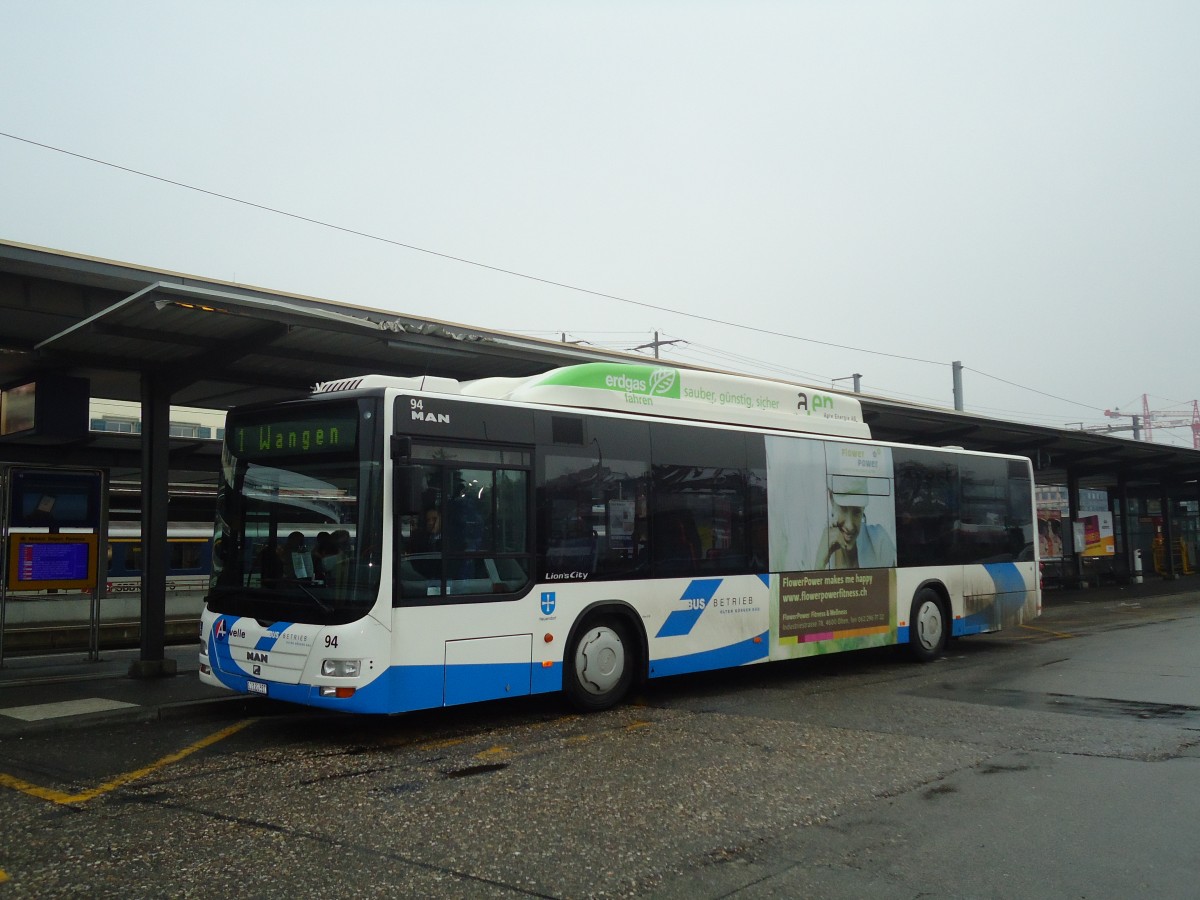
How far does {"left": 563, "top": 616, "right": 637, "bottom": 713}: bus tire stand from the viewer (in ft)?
30.4

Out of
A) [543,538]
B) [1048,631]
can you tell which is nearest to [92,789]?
[543,538]

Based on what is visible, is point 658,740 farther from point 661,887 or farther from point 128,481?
point 128,481

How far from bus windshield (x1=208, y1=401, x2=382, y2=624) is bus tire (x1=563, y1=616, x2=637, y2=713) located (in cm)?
230

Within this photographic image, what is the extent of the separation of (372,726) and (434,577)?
1847mm

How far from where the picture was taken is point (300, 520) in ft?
27.2

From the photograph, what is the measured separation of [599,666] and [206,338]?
5.51m

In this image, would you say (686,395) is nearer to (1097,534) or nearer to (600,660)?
(600,660)

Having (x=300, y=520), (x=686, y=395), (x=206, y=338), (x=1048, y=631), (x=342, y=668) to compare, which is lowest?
(x=1048, y=631)

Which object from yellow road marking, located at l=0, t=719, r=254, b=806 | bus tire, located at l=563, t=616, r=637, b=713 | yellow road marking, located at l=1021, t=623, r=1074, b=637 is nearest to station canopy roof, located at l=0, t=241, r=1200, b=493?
bus tire, located at l=563, t=616, r=637, b=713

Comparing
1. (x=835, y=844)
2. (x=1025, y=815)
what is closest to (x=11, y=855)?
(x=835, y=844)

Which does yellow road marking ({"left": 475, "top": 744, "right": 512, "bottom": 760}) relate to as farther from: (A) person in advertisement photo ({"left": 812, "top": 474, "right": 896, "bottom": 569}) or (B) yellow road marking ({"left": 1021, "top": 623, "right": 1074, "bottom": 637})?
(B) yellow road marking ({"left": 1021, "top": 623, "right": 1074, "bottom": 637})

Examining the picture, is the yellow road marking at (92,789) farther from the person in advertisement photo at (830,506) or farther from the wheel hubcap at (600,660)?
the person in advertisement photo at (830,506)

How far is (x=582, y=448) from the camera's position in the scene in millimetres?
9648

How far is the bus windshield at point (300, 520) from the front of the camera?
7898mm
